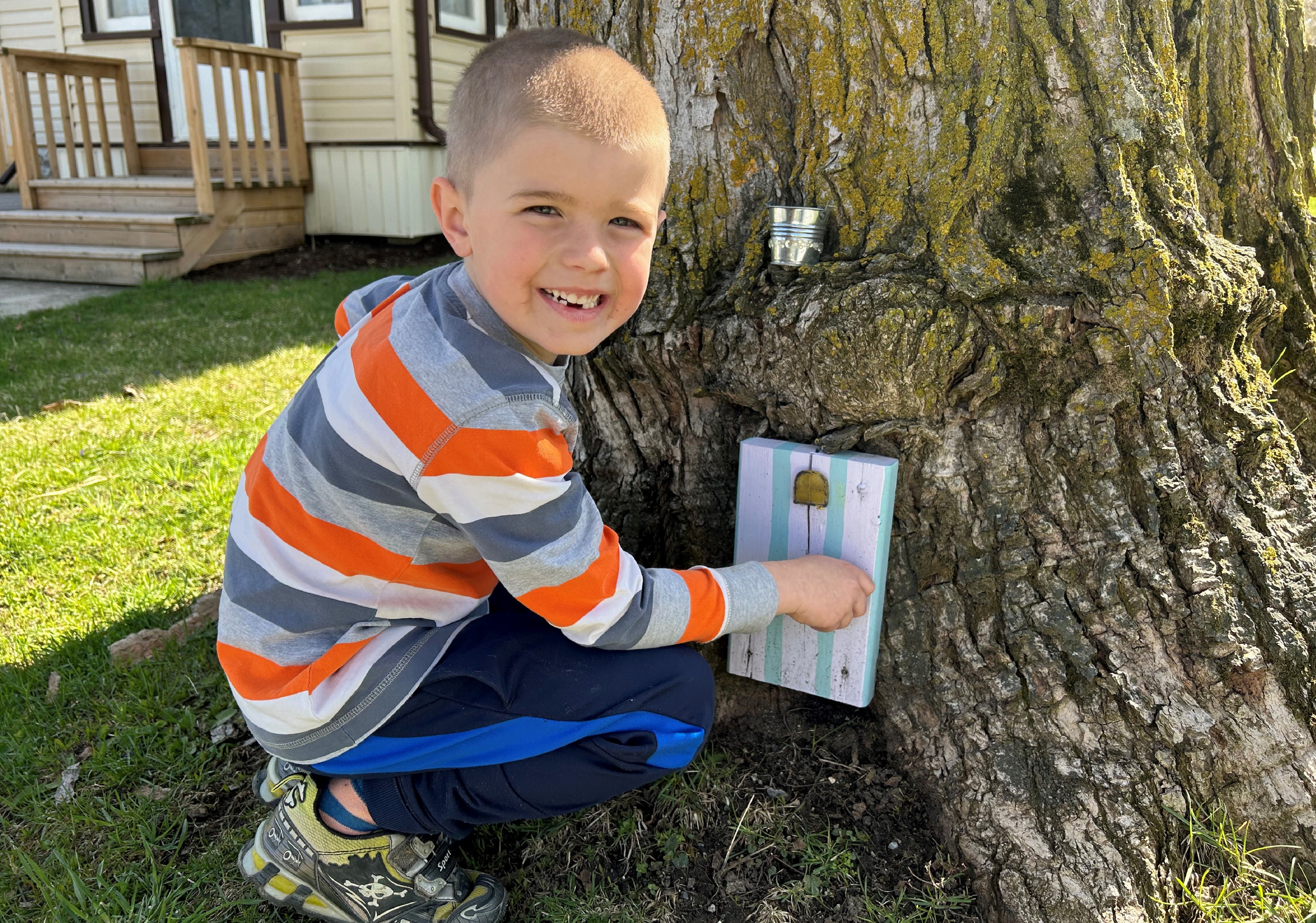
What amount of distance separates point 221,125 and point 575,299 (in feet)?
25.7

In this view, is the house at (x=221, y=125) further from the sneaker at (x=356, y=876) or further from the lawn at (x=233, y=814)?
the sneaker at (x=356, y=876)

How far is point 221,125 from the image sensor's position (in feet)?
26.0

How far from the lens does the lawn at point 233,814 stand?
5.47 ft

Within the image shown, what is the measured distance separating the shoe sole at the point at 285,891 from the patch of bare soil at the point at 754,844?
267 mm

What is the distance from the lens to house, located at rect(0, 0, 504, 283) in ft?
26.3

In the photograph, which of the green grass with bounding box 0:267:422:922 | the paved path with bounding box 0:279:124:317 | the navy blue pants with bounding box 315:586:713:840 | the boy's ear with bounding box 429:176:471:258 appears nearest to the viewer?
the boy's ear with bounding box 429:176:471:258

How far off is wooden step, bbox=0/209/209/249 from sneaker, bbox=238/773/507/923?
295 inches

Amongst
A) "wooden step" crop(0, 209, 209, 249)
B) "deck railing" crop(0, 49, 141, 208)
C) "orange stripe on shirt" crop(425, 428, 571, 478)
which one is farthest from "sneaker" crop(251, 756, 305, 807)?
"deck railing" crop(0, 49, 141, 208)

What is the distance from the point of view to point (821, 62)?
5.46 ft

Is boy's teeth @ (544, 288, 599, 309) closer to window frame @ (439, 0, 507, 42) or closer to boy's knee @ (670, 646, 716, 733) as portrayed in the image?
boy's knee @ (670, 646, 716, 733)

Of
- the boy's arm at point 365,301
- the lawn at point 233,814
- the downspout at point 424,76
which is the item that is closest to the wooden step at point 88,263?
the downspout at point 424,76

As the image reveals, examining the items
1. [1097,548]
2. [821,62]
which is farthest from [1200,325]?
[821,62]

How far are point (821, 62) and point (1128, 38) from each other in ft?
1.74

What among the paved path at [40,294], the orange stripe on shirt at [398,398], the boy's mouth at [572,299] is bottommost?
the paved path at [40,294]
